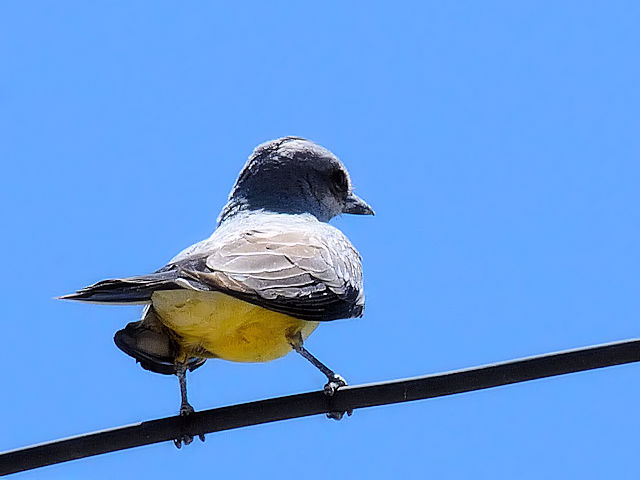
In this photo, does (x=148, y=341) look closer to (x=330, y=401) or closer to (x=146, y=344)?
(x=146, y=344)

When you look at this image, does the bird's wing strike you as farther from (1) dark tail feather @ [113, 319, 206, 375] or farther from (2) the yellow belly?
(1) dark tail feather @ [113, 319, 206, 375]

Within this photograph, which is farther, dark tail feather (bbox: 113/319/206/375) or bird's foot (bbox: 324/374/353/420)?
dark tail feather (bbox: 113/319/206/375)

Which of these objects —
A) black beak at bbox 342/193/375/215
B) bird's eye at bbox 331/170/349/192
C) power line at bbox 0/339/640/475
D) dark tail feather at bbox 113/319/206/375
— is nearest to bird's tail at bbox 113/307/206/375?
dark tail feather at bbox 113/319/206/375

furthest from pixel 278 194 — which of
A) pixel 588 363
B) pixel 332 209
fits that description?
pixel 588 363

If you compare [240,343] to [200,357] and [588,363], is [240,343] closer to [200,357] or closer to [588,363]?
[200,357]

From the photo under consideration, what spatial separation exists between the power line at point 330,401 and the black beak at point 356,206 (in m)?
3.95

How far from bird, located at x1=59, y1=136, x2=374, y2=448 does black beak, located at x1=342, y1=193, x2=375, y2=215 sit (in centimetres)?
137

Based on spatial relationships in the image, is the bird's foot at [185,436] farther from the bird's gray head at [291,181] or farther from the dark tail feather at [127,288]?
the bird's gray head at [291,181]

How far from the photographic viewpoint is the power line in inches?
172

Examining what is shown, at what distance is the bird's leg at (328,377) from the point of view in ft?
20.0

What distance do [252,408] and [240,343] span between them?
1.59m

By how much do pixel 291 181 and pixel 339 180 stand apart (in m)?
0.62

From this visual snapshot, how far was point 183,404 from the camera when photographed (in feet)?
23.1

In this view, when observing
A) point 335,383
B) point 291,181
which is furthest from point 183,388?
point 291,181
